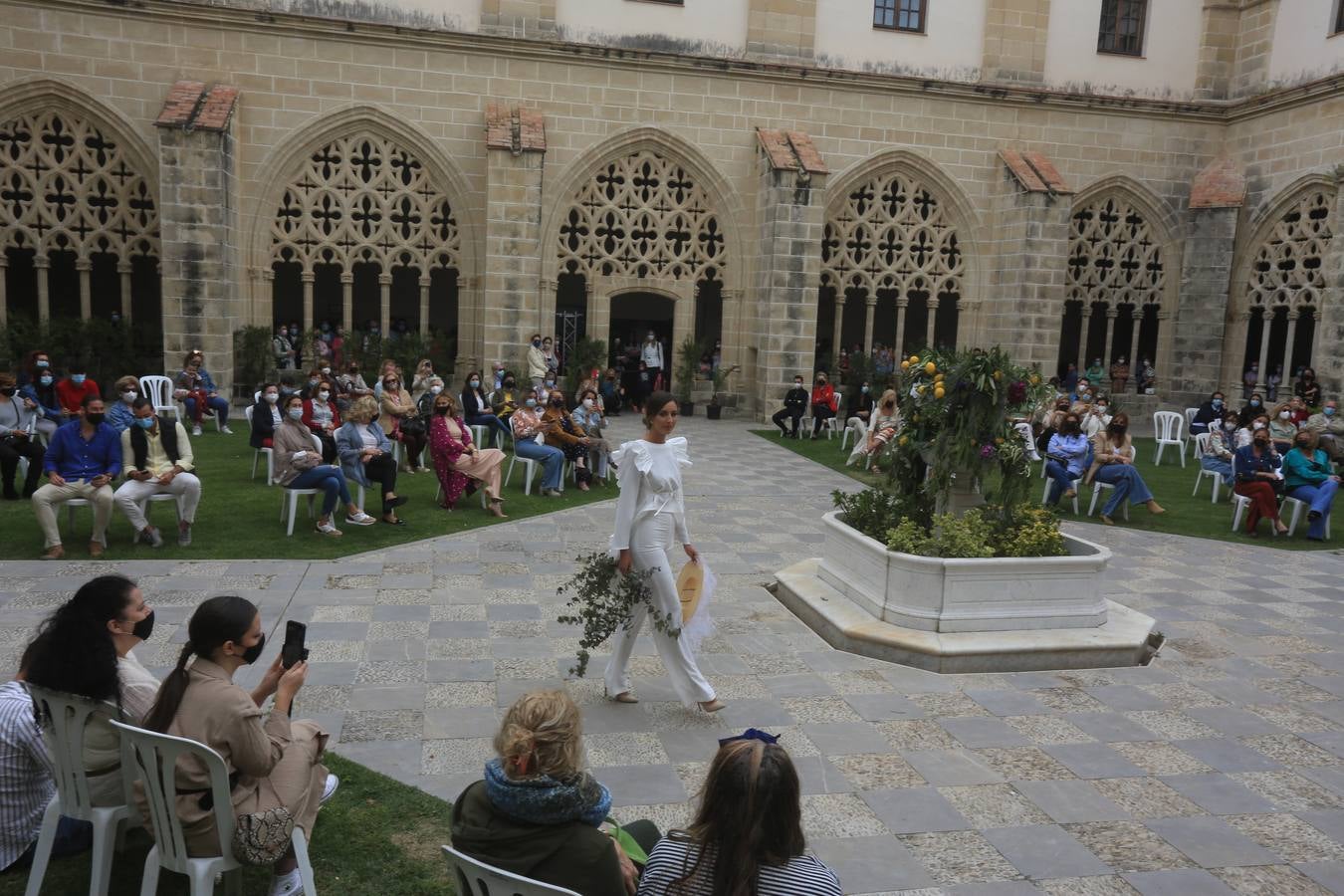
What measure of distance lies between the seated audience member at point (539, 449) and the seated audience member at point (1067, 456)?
A: 5716 millimetres

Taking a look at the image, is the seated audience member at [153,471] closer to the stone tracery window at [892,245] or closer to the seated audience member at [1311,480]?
the seated audience member at [1311,480]

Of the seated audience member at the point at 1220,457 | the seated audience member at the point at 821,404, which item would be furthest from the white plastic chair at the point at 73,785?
the seated audience member at the point at 821,404

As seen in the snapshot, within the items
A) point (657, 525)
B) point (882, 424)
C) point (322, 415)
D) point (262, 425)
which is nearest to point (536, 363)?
point (322, 415)

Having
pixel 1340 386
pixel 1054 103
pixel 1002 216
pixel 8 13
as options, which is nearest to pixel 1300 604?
pixel 1340 386

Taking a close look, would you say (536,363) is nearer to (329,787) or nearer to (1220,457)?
(1220,457)

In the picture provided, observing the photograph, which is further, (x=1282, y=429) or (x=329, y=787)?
(x=1282, y=429)

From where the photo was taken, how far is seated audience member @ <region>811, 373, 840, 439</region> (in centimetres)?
1686

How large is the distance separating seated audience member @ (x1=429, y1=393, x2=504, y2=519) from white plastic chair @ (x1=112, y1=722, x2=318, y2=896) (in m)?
6.93

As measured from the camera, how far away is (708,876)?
240cm

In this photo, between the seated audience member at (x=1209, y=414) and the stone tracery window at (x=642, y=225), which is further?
the stone tracery window at (x=642, y=225)

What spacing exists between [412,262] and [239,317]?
10.2 ft

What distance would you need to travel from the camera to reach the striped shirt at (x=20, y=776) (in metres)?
3.46

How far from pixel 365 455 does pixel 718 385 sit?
10630 mm

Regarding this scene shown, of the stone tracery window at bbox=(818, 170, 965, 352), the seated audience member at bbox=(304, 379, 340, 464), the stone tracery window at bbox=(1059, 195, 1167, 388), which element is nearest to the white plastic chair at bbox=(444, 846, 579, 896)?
the seated audience member at bbox=(304, 379, 340, 464)
